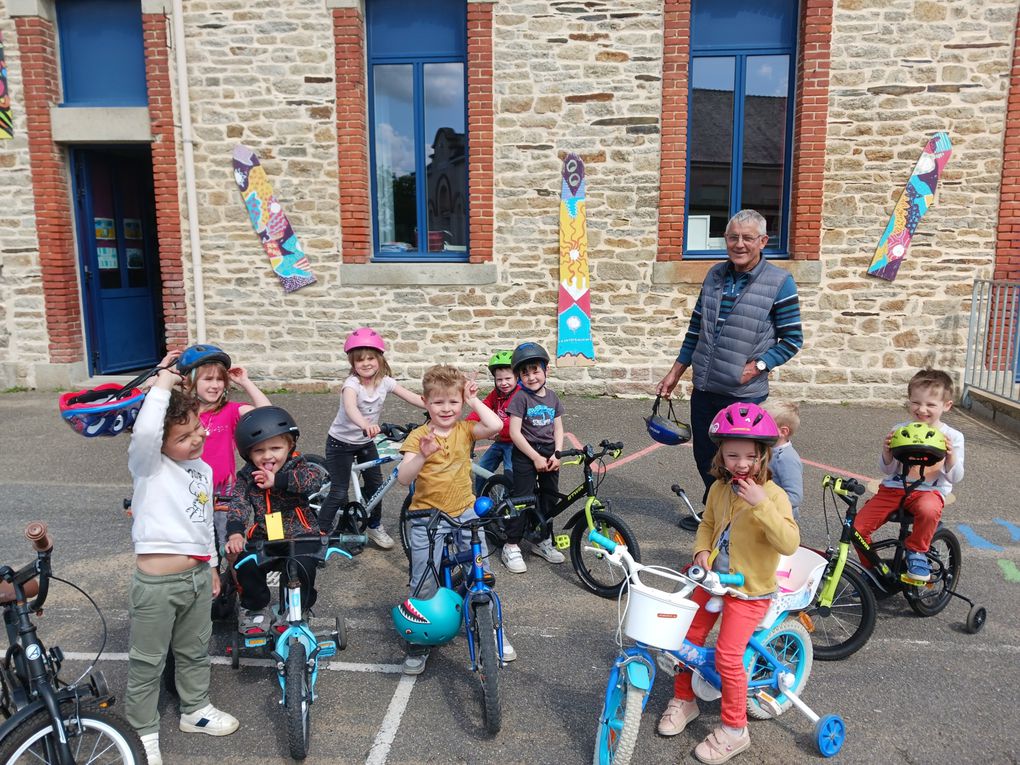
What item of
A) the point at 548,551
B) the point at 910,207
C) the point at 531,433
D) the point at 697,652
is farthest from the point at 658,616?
the point at 910,207

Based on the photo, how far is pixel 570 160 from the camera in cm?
939

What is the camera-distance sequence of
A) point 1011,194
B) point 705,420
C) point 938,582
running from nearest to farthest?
point 938,582, point 705,420, point 1011,194

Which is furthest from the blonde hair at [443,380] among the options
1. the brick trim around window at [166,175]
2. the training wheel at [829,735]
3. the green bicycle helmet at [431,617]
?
the brick trim around window at [166,175]

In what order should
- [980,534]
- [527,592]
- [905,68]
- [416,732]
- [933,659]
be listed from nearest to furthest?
[416,732] → [933,659] → [527,592] → [980,534] → [905,68]

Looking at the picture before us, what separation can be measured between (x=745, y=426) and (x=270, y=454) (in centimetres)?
204

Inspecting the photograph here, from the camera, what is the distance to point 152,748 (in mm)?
3043

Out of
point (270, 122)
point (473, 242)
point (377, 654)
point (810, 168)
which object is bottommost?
point (377, 654)

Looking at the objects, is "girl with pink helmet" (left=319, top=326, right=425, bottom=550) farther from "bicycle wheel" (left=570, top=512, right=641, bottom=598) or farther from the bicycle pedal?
the bicycle pedal

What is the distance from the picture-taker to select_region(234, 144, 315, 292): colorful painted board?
9688mm

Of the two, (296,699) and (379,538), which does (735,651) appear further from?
(379,538)

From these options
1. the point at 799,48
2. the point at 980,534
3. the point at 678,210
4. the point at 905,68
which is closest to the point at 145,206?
the point at 678,210

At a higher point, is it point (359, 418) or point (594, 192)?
point (594, 192)

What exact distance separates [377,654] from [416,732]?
0.72 meters

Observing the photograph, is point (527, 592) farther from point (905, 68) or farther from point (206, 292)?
point (905, 68)
